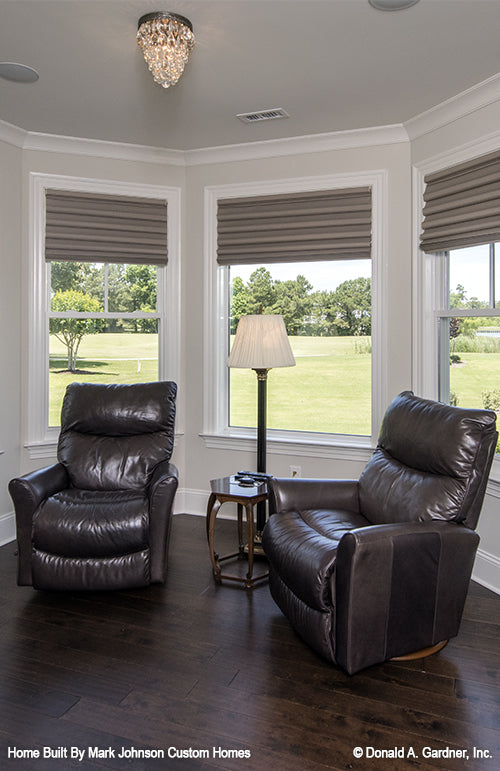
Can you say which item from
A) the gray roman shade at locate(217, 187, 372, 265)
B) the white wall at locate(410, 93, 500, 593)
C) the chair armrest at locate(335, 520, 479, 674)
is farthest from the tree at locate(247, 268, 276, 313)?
the chair armrest at locate(335, 520, 479, 674)

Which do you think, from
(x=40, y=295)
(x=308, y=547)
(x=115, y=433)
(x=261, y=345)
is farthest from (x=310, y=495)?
(x=40, y=295)

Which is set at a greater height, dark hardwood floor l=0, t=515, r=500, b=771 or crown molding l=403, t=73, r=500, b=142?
crown molding l=403, t=73, r=500, b=142

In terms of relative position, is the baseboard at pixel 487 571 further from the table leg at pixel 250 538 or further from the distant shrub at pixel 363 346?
the distant shrub at pixel 363 346

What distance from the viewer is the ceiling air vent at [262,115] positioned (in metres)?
3.48

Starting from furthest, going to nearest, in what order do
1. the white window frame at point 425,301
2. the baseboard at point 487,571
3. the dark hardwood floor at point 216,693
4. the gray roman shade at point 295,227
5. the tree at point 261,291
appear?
the tree at point 261,291, the gray roman shade at point 295,227, the white window frame at point 425,301, the baseboard at point 487,571, the dark hardwood floor at point 216,693

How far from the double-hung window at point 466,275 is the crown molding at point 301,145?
44 cm

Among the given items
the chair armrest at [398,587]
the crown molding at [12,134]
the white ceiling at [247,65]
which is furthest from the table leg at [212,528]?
the crown molding at [12,134]

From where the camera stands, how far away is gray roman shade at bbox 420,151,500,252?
313 cm

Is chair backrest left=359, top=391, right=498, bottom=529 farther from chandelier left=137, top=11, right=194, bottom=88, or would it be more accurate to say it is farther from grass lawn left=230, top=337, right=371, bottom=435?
chandelier left=137, top=11, right=194, bottom=88

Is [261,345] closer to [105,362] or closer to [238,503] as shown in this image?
[238,503]

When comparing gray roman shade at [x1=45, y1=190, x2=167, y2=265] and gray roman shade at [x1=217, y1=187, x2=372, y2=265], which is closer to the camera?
gray roman shade at [x1=217, y1=187, x2=372, y2=265]

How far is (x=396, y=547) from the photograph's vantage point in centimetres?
223

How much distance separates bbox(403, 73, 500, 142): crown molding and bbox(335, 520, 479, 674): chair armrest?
7.56ft

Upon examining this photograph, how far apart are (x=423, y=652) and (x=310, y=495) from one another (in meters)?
0.89
